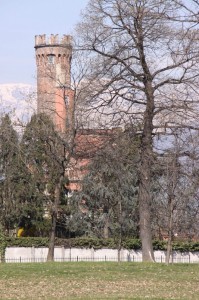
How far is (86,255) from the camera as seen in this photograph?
4988cm

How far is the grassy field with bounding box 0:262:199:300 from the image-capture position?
16.0 m

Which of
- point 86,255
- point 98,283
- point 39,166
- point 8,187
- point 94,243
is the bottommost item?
point 98,283

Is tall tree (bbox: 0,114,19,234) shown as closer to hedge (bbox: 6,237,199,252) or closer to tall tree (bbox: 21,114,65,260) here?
tall tree (bbox: 21,114,65,260)

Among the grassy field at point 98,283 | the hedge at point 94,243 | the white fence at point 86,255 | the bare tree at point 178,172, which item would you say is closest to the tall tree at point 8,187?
the hedge at point 94,243

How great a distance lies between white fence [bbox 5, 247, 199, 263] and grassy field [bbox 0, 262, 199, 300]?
25676 mm

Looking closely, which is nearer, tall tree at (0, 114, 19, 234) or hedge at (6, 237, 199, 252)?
hedge at (6, 237, 199, 252)

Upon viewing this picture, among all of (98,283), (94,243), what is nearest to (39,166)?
(94,243)

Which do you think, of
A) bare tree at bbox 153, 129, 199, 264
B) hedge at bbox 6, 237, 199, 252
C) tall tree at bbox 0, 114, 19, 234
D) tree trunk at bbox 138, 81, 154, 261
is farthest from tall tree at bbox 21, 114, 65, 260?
tree trunk at bbox 138, 81, 154, 261

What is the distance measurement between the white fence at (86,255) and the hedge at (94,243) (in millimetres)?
259

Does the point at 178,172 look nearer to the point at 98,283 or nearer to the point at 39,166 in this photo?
the point at 98,283

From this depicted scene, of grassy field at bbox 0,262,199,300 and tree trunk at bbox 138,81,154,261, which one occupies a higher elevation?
tree trunk at bbox 138,81,154,261

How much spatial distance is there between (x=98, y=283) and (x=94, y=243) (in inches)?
1261

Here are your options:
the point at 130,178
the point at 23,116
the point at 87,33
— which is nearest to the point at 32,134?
A: the point at 23,116

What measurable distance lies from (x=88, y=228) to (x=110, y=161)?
23643 mm
